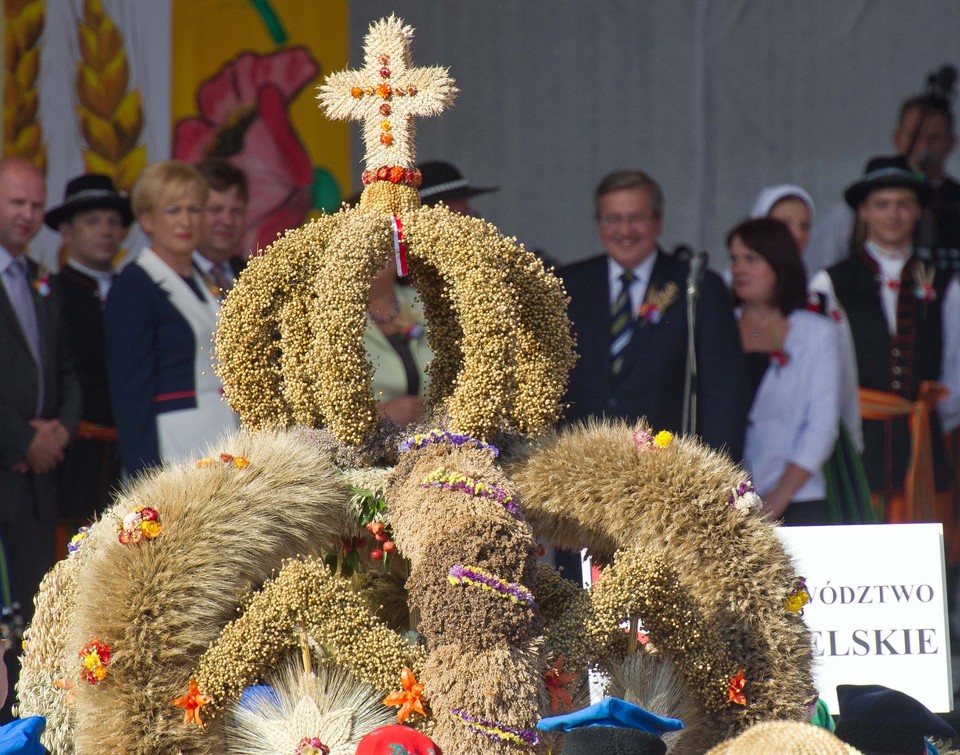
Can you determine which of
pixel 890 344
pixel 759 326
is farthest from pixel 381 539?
pixel 890 344

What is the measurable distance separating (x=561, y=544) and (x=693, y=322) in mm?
2142

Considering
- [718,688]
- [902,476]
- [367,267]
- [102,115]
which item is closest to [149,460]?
[102,115]

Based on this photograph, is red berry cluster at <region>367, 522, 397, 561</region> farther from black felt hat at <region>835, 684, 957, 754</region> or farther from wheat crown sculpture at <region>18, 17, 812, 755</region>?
black felt hat at <region>835, 684, 957, 754</region>

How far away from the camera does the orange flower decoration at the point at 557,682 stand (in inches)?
74.3

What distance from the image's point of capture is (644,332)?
4.18 m

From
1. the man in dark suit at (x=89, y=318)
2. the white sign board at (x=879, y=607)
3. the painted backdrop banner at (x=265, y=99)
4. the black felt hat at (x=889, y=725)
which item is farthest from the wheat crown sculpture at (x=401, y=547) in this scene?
the painted backdrop banner at (x=265, y=99)

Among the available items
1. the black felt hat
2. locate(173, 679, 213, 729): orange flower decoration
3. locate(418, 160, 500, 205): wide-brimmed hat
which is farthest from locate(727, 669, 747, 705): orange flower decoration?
locate(418, 160, 500, 205): wide-brimmed hat

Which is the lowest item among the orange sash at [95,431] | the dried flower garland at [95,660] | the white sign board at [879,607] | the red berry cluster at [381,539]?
the white sign board at [879,607]

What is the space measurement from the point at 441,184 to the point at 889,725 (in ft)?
10.1

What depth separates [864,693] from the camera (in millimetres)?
2068

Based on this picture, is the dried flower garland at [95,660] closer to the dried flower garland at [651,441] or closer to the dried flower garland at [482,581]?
the dried flower garland at [482,581]

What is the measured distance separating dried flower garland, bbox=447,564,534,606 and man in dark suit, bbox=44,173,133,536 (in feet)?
8.50

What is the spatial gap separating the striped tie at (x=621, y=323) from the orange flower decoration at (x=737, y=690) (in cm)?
219

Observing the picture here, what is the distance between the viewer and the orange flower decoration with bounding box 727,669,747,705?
202cm
